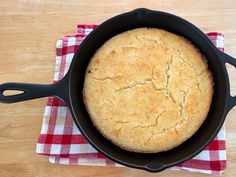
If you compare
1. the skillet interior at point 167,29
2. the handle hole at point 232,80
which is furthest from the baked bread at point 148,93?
the handle hole at point 232,80

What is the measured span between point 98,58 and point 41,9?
13.4 inches

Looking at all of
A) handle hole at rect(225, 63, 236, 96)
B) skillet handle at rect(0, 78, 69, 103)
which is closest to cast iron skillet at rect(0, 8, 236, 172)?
skillet handle at rect(0, 78, 69, 103)

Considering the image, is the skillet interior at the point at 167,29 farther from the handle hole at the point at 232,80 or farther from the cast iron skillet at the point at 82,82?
the handle hole at the point at 232,80

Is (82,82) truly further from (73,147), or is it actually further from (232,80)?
(232,80)

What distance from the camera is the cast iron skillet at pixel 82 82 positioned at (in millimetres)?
827

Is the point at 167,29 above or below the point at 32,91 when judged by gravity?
above

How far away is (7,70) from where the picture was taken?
3.49ft

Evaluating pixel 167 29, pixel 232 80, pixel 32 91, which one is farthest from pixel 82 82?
pixel 232 80

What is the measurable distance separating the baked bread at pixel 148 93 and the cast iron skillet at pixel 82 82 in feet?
0.06

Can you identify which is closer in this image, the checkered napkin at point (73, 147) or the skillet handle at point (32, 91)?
the skillet handle at point (32, 91)

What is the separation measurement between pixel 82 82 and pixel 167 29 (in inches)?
10.3

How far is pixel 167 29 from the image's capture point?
0.93 m

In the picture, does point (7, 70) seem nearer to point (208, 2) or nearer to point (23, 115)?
point (23, 115)

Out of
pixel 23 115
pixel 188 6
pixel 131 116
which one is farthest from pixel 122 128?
pixel 188 6
